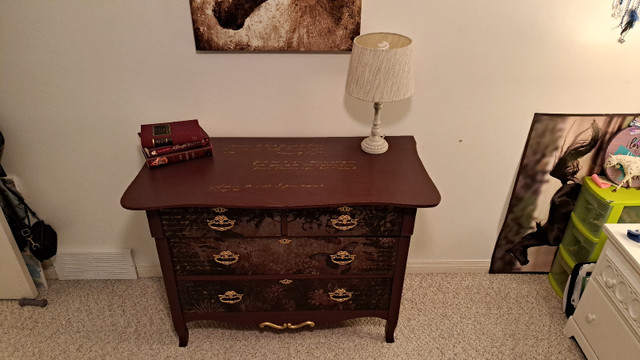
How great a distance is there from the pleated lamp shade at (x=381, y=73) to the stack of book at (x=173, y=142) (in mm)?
706

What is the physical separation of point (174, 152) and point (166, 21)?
1.88ft

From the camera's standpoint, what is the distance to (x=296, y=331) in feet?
7.35

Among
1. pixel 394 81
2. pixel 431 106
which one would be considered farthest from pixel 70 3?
pixel 431 106

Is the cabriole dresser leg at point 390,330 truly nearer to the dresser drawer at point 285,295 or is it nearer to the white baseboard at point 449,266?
the dresser drawer at point 285,295

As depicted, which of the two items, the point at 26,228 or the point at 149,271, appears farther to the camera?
the point at 149,271

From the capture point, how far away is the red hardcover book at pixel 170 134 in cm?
181

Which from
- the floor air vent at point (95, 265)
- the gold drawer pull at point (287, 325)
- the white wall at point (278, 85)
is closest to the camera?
the white wall at point (278, 85)

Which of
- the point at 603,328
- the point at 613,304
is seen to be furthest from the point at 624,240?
the point at 603,328

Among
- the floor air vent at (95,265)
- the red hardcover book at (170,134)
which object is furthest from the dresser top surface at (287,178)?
the floor air vent at (95,265)

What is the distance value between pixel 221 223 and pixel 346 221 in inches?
20.4

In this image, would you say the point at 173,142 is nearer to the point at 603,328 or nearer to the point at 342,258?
the point at 342,258

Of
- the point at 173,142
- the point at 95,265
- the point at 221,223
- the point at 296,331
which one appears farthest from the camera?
the point at 95,265

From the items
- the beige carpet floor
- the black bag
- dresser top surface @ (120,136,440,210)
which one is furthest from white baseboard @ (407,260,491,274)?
the black bag

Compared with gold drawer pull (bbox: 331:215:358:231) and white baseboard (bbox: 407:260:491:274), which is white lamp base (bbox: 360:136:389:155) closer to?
gold drawer pull (bbox: 331:215:358:231)
